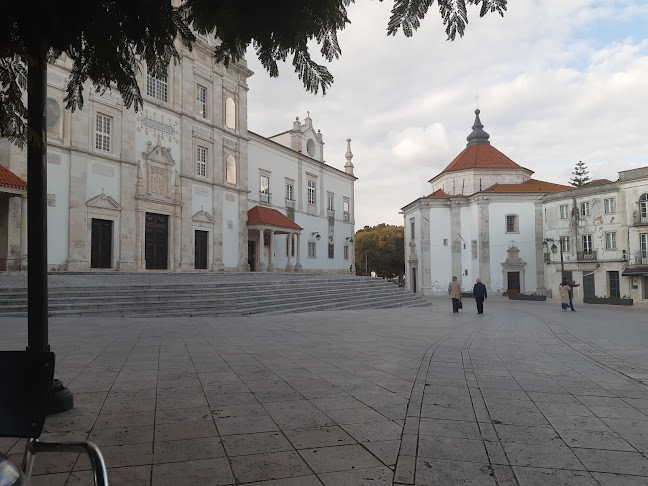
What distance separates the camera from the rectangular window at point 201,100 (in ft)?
98.7

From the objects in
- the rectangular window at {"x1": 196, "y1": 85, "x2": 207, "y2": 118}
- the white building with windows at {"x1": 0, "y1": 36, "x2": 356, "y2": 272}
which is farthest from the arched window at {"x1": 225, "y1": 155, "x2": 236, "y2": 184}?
the rectangular window at {"x1": 196, "y1": 85, "x2": 207, "y2": 118}

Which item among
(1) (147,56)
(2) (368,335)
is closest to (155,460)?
(1) (147,56)

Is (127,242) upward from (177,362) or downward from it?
upward

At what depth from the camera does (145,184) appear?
26.1 meters

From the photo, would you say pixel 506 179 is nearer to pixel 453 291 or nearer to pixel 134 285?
pixel 453 291

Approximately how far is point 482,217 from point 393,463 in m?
46.8

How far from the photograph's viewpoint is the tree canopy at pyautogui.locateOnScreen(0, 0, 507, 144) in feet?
9.23

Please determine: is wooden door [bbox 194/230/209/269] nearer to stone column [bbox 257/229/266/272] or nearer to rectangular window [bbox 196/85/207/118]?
stone column [bbox 257/229/266/272]

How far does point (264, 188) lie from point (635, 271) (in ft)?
94.9

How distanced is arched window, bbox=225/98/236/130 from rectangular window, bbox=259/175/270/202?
15.3 feet

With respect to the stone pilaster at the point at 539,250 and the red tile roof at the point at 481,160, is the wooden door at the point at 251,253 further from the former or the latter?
the red tile roof at the point at 481,160

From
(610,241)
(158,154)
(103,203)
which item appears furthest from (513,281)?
(103,203)

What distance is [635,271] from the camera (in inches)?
1437

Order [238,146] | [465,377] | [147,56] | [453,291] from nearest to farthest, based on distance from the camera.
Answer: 1. [147,56]
2. [465,377]
3. [453,291]
4. [238,146]
